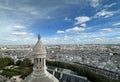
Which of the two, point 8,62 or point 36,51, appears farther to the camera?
point 8,62

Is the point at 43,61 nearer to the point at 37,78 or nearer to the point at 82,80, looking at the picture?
the point at 37,78

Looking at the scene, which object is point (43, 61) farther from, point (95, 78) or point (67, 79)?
point (95, 78)

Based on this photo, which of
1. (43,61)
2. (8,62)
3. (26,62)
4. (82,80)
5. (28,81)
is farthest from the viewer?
(8,62)

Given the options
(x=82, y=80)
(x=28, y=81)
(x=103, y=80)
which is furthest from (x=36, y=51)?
(x=103, y=80)

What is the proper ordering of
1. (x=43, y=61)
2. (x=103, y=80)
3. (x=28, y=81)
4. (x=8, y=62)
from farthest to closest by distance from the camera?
(x=8, y=62) → (x=103, y=80) → (x=43, y=61) → (x=28, y=81)

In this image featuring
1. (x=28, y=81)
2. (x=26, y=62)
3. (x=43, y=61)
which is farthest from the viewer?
(x=26, y=62)

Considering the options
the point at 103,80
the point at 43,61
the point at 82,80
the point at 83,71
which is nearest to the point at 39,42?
the point at 43,61

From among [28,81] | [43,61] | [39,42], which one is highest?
[39,42]

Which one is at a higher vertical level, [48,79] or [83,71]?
[48,79]

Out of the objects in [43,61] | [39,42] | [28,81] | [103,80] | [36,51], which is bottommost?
[103,80]
